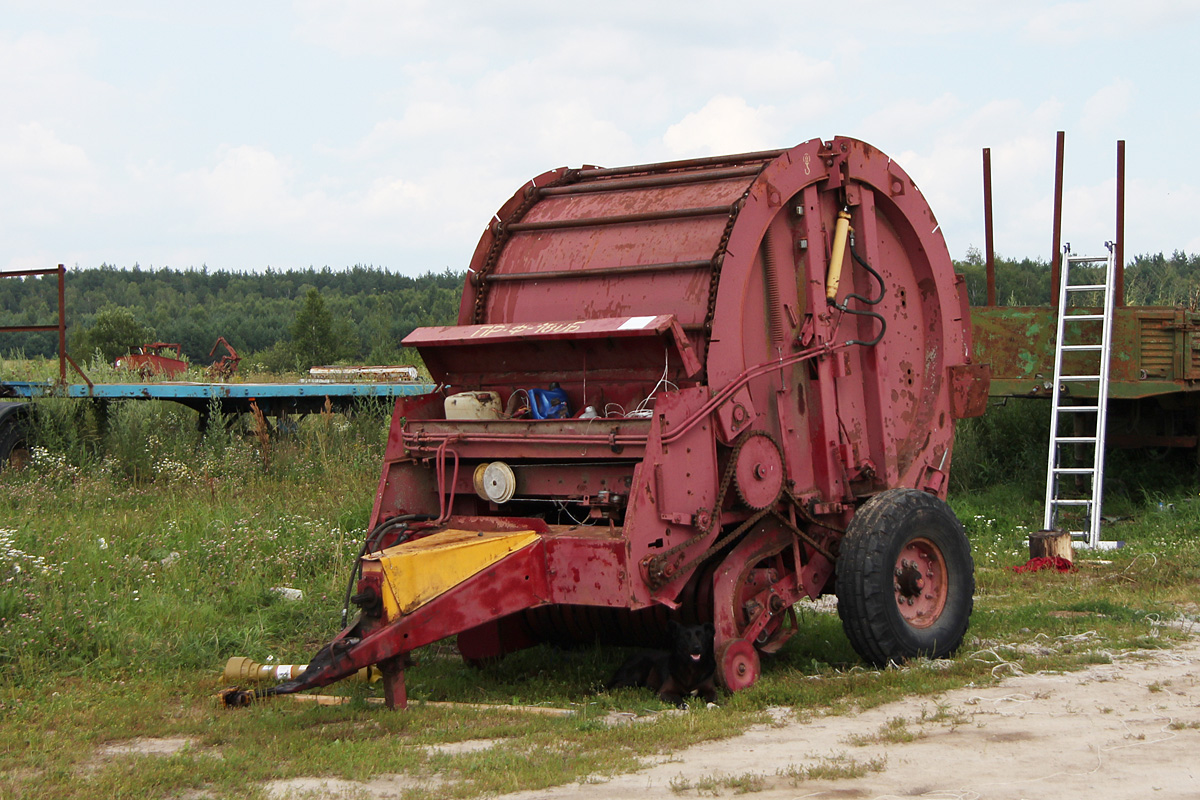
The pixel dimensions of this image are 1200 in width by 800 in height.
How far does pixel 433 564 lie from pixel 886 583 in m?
2.39

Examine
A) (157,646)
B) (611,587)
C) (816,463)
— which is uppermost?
(816,463)

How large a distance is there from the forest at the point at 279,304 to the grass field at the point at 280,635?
413cm

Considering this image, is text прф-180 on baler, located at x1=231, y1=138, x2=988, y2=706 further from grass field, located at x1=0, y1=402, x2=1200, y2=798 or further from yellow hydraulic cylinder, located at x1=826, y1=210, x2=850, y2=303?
grass field, located at x1=0, y1=402, x2=1200, y2=798

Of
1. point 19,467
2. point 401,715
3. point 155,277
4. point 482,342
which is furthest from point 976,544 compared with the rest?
point 155,277

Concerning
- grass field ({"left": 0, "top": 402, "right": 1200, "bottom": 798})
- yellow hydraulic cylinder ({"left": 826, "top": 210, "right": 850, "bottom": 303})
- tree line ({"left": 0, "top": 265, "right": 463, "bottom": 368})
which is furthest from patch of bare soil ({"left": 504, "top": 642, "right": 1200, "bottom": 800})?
tree line ({"left": 0, "top": 265, "right": 463, "bottom": 368})

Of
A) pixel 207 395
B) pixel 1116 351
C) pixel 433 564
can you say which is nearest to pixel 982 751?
pixel 433 564

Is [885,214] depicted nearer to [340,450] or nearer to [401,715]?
[401,715]

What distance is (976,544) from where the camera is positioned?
10.7 metres

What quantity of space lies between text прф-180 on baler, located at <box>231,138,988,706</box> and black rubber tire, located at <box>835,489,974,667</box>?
0.05 feet

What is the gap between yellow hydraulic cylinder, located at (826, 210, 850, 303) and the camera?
22.4 feet

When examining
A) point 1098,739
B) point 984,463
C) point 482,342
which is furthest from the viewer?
point 984,463

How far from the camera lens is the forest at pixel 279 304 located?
4181 centimetres

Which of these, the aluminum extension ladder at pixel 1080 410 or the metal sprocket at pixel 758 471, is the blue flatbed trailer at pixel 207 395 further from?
the metal sprocket at pixel 758 471

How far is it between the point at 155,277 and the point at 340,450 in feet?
317
